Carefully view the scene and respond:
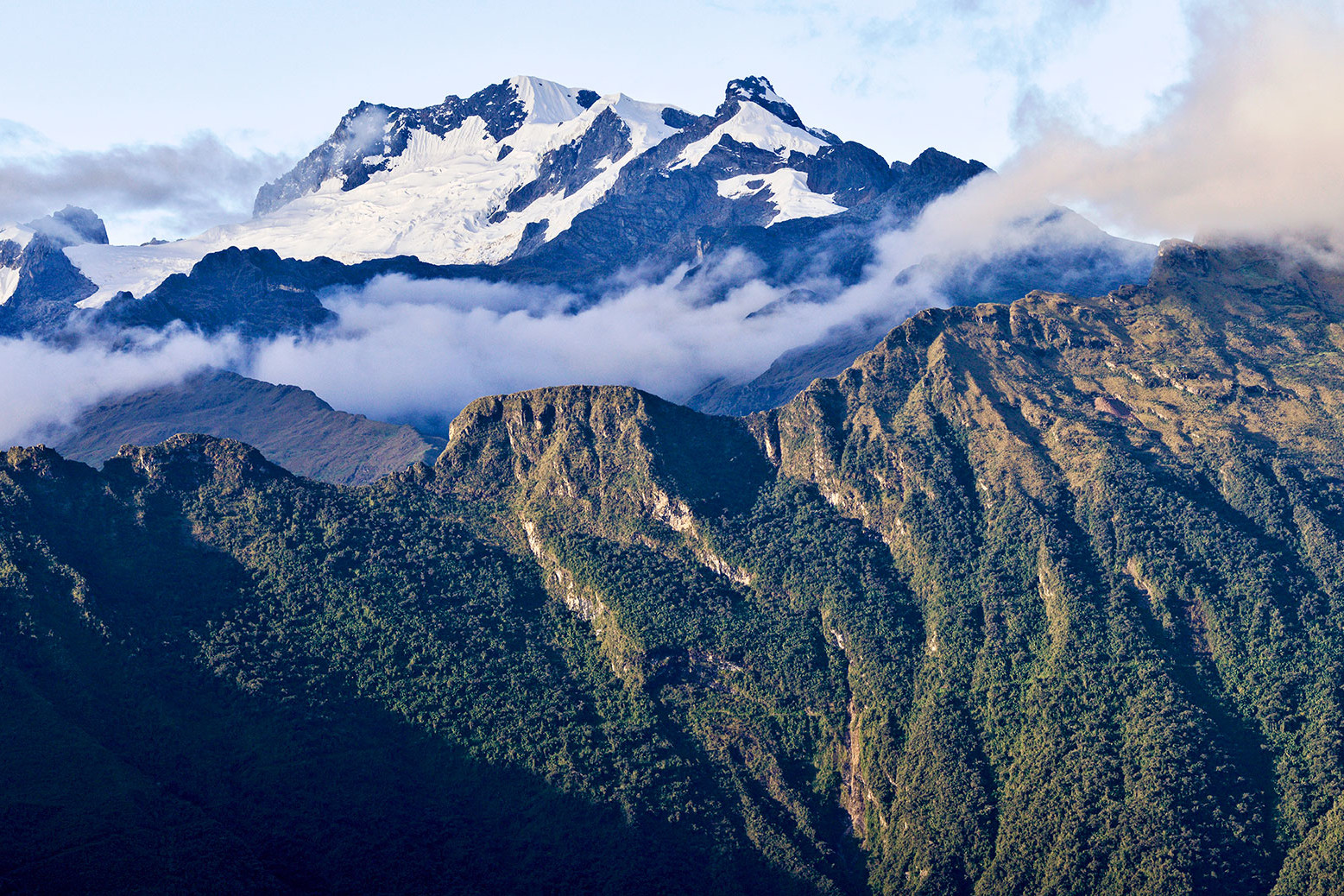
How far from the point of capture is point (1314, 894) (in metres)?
185

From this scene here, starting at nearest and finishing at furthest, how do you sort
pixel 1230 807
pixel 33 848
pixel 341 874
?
pixel 33 848
pixel 341 874
pixel 1230 807

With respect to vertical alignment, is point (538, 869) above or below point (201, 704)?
below

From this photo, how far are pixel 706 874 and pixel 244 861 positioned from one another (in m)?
55.7

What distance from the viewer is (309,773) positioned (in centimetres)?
19338

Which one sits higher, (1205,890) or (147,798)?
(147,798)

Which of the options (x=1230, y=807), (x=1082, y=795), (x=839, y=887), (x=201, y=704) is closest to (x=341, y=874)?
(x=201, y=704)

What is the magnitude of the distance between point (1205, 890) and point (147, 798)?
12174 centimetres

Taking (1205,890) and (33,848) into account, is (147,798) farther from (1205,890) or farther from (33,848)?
(1205,890)

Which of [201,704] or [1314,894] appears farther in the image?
[201,704]

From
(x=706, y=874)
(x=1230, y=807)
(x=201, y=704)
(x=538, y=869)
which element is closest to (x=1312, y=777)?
(x=1230, y=807)

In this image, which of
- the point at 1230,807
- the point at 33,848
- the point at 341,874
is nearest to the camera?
the point at 33,848

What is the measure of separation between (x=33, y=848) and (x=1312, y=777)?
151m

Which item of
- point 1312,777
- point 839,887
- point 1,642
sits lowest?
point 839,887

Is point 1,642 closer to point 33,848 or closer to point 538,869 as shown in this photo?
point 33,848
